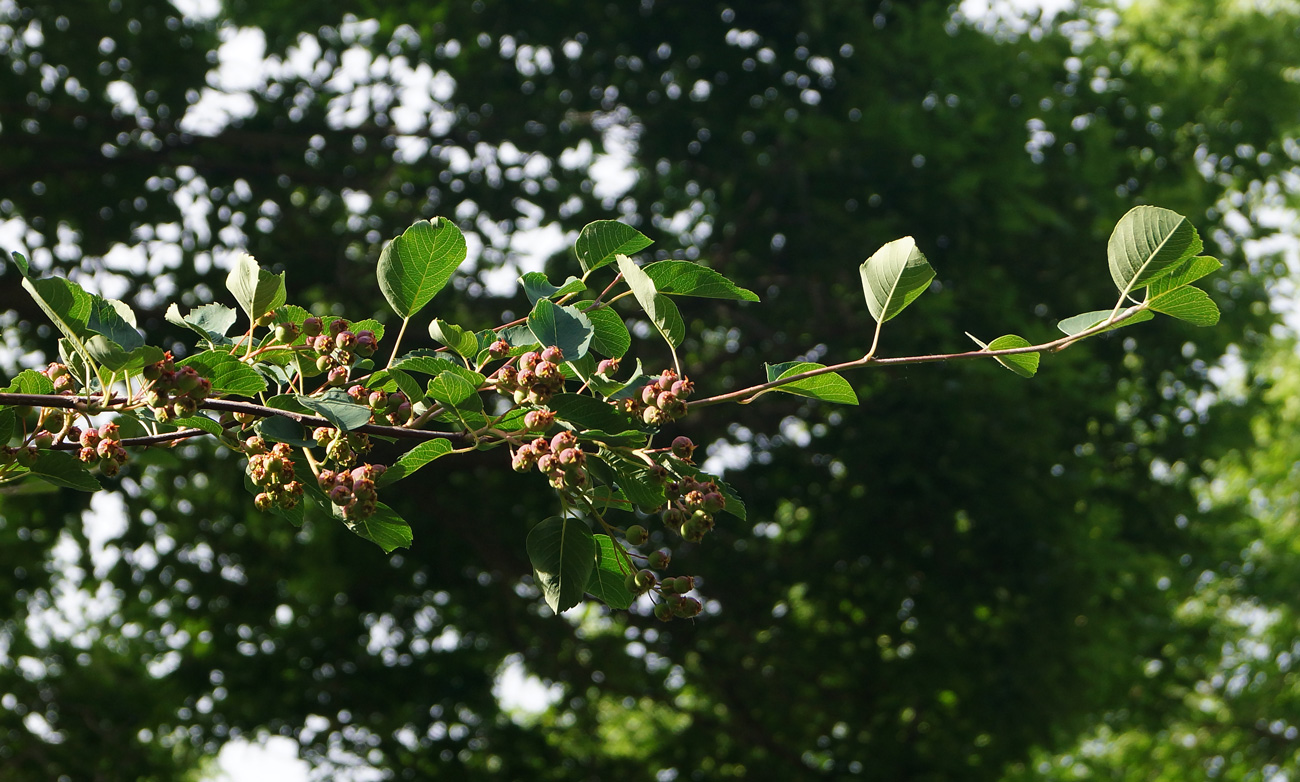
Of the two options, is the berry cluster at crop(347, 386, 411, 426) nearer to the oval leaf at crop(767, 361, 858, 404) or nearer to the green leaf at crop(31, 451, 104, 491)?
the green leaf at crop(31, 451, 104, 491)

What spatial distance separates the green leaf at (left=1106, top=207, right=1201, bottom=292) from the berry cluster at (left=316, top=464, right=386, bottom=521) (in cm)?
86

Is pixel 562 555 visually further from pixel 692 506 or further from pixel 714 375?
pixel 714 375

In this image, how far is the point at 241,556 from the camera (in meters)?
6.88

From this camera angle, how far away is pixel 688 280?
52.0 inches

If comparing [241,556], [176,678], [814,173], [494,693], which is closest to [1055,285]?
[814,173]

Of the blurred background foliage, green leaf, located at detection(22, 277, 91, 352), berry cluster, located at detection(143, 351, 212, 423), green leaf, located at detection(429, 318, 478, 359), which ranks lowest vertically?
berry cluster, located at detection(143, 351, 212, 423)

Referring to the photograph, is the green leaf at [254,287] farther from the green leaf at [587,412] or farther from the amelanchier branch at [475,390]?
the green leaf at [587,412]

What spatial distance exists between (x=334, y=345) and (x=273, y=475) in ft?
0.64

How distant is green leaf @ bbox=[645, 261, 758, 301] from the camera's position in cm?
130

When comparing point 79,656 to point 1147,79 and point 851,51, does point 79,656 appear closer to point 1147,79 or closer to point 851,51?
point 851,51

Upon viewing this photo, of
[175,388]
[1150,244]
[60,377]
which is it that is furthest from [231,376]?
[1150,244]

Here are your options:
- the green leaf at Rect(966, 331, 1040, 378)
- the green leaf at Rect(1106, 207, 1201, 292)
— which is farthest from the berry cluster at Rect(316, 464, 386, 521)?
the green leaf at Rect(1106, 207, 1201, 292)

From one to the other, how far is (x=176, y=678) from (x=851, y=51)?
18.2 feet

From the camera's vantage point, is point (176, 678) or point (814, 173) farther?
point (176, 678)
